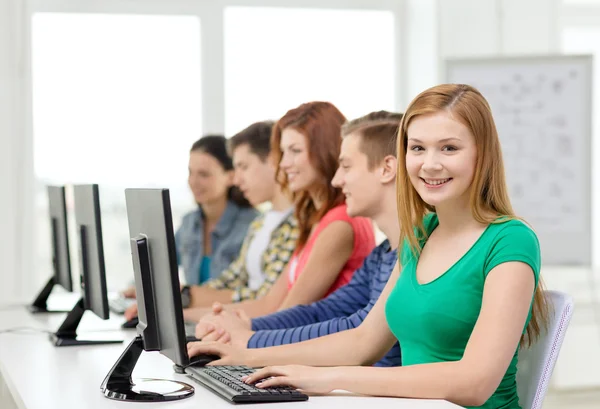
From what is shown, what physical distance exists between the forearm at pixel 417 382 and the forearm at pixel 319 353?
0.33m

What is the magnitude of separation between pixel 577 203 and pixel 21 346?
3033 mm

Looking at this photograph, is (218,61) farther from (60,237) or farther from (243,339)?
(243,339)

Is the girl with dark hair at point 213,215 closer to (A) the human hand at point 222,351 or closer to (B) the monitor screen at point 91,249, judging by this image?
(B) the monitor screen at point 91,249

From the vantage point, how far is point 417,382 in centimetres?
165

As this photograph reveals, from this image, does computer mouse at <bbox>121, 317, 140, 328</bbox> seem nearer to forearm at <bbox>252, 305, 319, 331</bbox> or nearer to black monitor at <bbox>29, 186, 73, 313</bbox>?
black monitor at <bbox>29, 186, 73, 313</bbox>

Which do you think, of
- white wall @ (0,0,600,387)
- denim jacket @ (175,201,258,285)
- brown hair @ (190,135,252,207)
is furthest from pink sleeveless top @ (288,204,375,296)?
white wall @ (0,0,600,387)

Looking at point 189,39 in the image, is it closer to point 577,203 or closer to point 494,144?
point 577,203

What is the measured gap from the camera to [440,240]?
72.9 inches

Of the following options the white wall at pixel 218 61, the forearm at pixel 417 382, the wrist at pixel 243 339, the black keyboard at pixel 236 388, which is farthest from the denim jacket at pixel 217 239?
the forearm at pixel 417 382

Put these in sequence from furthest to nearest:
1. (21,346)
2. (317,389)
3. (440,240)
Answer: (21,346)
(440,240)
(317,389)

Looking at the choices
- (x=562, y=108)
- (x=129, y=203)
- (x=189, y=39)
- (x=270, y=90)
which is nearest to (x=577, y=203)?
(x=562, y=108)

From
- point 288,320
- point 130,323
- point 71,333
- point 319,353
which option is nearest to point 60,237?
point 130,323

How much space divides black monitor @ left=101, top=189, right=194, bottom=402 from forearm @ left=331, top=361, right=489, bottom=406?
1.08 feet

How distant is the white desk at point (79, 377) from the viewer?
1.64m
